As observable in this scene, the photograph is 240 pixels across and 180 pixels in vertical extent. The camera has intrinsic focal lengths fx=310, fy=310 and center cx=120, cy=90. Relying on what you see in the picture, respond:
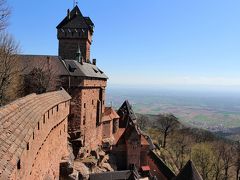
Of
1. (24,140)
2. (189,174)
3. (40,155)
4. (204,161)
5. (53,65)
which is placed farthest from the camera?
(204,161)

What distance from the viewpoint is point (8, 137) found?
24.5 feet

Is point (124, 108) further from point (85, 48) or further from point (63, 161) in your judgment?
point (63, 161)

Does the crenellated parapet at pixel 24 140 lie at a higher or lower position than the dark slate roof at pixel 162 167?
higher

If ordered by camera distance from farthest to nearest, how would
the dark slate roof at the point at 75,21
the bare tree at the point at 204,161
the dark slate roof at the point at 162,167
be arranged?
the bare tree at the point at 204,161 → the dark slate roof at the point at 162,167 → the dark slate roof at the point at 75,21

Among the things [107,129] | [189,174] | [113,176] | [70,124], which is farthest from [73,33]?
[189,174]

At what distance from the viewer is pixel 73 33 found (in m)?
36.6

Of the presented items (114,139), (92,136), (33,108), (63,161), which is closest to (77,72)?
(92,136)

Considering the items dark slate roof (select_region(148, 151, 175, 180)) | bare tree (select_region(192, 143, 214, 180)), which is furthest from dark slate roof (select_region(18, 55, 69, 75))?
bare tree (select_region(192, 143, 214, 180))

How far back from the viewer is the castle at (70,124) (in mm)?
8492

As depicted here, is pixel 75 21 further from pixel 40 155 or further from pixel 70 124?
pixel 40 155

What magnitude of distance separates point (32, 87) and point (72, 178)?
1027 centimetres

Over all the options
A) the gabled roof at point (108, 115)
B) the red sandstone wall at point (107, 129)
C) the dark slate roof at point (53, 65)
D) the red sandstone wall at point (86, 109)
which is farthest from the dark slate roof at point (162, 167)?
the dark slate roof at point (53, 65)

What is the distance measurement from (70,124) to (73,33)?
12.4 meters

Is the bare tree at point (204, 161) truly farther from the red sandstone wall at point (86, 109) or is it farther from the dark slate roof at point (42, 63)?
the dark slate roof at point (42, 63)
